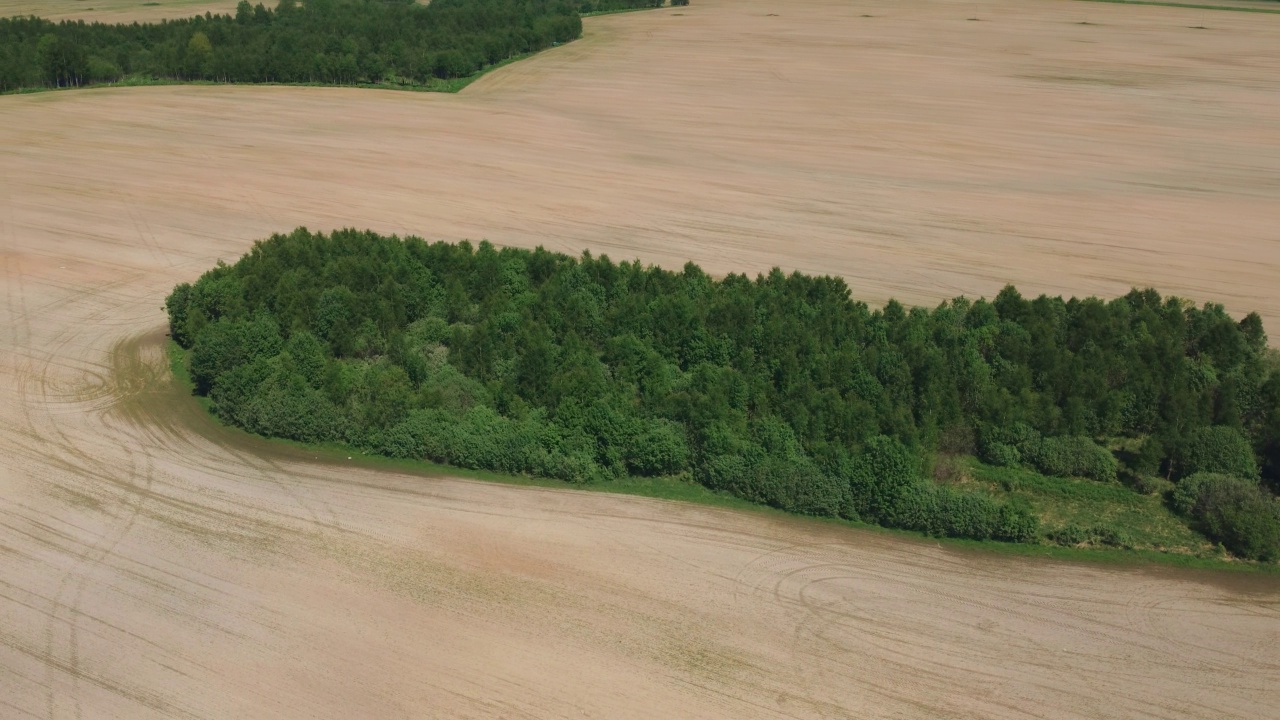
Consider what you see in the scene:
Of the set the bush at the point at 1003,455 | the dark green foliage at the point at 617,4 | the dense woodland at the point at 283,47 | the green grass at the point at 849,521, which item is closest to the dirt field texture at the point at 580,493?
the green grass at the point at 849,521

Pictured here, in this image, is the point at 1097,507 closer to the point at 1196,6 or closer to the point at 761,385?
the point at 761,385

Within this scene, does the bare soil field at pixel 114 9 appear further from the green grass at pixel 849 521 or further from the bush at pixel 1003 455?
the bush at pixel 1003 455

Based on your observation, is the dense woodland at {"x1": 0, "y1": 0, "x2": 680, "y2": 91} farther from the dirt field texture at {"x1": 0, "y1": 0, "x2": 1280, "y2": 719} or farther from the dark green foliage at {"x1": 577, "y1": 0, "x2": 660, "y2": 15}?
the dark green foliage at {"x1": 577, "y1": 0, "x2": 660, "y2": 15}

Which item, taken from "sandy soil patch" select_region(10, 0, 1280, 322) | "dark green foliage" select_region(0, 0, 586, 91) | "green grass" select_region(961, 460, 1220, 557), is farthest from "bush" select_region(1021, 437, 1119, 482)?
"dark green foliage" select_region(0, 0, 586, 91)

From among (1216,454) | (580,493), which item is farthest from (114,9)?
(1216,454)

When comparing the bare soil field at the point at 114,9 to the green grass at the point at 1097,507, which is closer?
the green grass at the point at 1097,507

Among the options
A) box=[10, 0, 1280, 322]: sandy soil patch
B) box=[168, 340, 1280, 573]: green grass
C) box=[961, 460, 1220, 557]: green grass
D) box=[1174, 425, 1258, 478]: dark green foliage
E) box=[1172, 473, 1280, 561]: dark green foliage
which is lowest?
box=[168, 340, 1280, 573]: green grass
